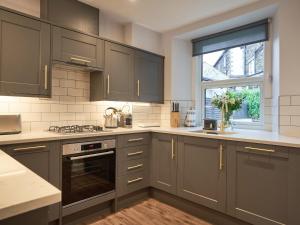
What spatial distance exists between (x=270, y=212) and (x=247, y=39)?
2.06m

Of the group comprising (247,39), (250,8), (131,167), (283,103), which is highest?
(250,8)

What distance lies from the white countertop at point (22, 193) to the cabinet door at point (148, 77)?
2250 mm

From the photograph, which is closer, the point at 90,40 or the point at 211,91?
the point at 90,40

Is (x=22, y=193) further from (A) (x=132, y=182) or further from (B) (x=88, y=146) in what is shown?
(A) (x=132, y=182)

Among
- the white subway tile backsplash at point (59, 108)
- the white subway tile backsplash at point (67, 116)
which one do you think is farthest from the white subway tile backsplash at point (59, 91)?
the white subway tile backsplash at point (67, 116)

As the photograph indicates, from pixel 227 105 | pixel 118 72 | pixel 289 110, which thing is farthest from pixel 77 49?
pixel 289 110

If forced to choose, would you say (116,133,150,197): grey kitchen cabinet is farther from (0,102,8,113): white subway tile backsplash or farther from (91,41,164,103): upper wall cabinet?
(0,102,8,113): white subway tile backsplash

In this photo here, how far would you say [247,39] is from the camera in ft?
9.20

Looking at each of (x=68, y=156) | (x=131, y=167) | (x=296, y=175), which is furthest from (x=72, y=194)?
(x=296, y=175)

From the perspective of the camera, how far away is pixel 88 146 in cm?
217

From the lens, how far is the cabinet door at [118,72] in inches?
103

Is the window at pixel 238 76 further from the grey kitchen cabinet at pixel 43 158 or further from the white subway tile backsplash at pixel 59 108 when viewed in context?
the grey kitchen cabinet at pixel 43 158

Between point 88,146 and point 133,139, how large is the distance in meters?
0.61

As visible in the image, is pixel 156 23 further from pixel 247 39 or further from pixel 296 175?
pixel 296 175
